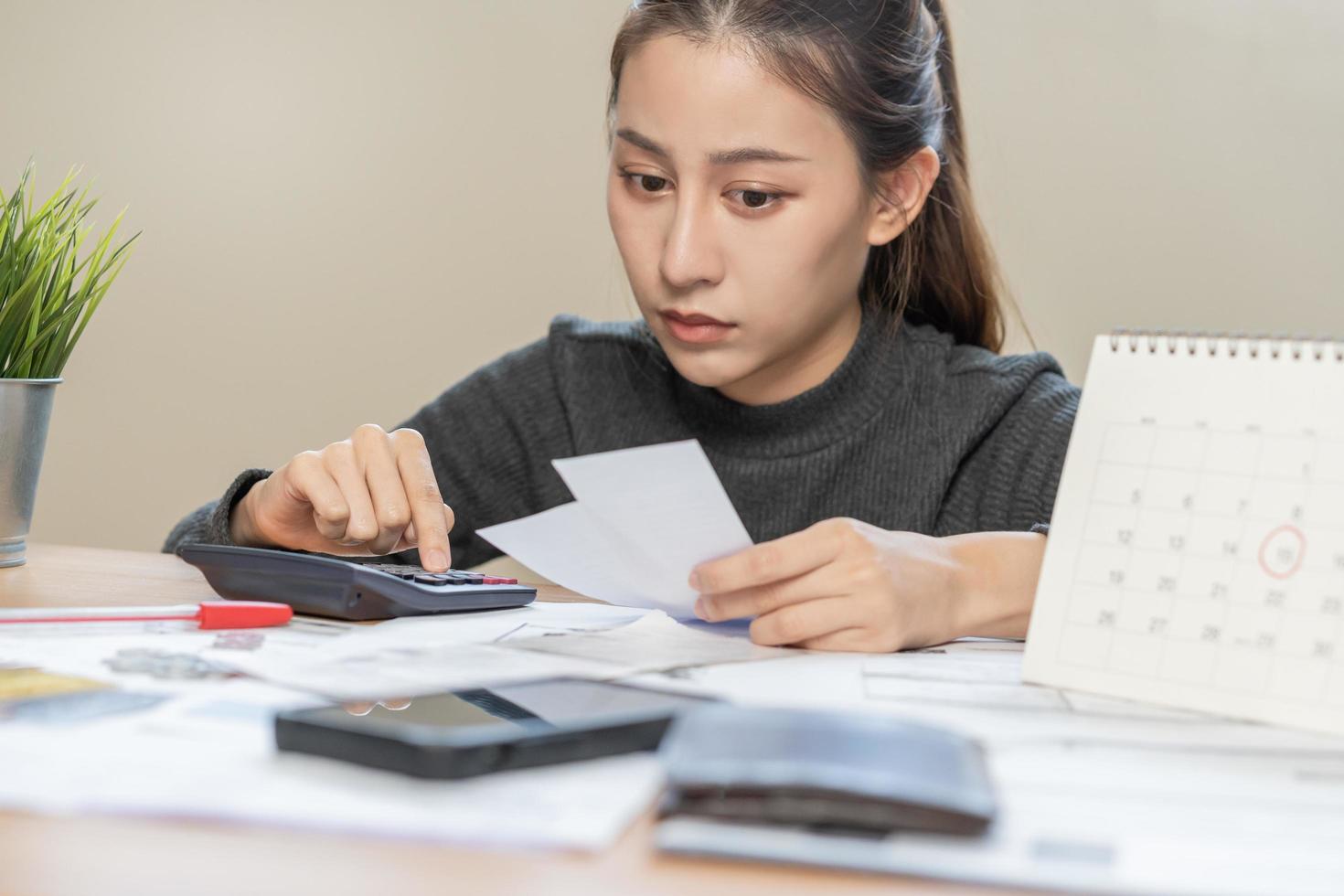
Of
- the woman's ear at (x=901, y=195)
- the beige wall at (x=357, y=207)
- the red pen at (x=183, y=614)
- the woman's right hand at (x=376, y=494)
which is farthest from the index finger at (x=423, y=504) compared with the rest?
the beige wall at (x=357, y=207)

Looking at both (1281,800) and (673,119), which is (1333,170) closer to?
(673,119)

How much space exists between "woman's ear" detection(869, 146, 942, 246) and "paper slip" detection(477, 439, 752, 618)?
46 centimetres

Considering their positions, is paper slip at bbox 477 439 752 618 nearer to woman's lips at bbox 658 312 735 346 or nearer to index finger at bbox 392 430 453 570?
index finger at bbox 392 430 453 570

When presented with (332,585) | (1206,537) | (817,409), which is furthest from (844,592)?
(817,409)

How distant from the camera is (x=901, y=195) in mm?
1114

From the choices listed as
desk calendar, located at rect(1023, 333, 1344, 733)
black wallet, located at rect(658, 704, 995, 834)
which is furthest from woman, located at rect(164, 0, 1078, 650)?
black wallet, located at rect(658, 704, 995, 834)

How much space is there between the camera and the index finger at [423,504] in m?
0.80

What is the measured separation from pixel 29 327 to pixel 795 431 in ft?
2.12

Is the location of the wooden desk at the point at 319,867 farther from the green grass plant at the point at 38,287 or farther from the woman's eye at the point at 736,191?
the woman's eye at the point at 736,191

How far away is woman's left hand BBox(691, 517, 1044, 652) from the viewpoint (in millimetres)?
649

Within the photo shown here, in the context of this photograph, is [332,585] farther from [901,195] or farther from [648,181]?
[901,195]

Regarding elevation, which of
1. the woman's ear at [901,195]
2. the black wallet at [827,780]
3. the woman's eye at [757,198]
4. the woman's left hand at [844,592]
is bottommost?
the black wallet at [827,780]

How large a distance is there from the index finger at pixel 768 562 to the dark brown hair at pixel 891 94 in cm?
45

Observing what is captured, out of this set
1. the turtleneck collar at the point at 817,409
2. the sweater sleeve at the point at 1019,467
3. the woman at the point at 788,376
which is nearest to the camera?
the woman at the point at 788,376
